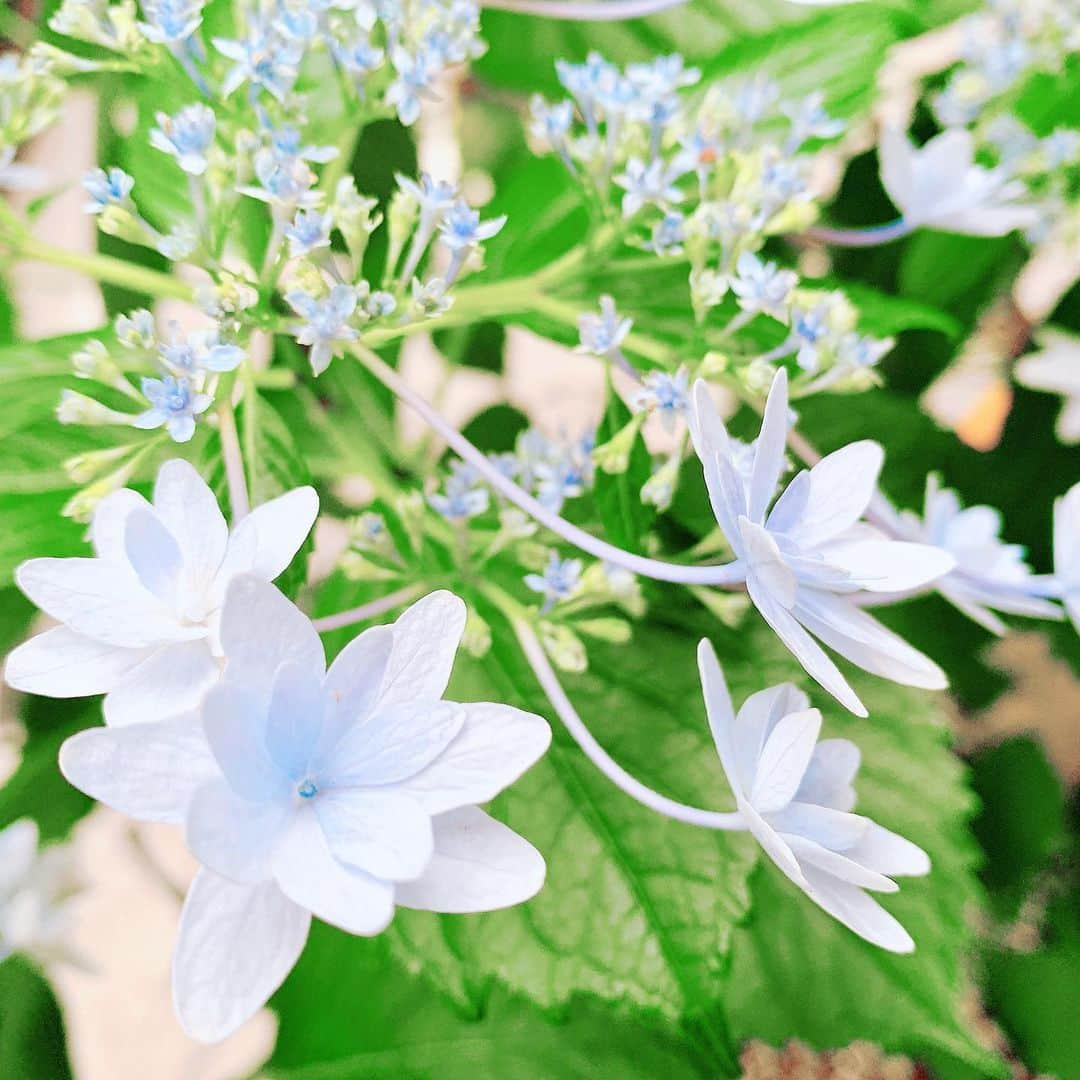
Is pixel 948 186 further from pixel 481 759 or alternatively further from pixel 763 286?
pixel 481 759

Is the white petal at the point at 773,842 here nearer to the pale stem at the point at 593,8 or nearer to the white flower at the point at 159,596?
the white flower at the point at 159,596

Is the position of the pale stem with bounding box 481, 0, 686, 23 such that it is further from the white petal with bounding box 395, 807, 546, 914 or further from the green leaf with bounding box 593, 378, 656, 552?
the white petal with bounding box 395, 807, 546, 914

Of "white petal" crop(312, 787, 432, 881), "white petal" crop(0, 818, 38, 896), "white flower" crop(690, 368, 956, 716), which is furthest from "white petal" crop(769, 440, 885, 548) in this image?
"white petal" crop(0, 818, 38, 896)

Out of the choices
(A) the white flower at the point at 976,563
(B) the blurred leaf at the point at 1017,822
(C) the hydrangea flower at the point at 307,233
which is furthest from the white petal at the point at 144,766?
(B) the blurred leaf at the point at 1017,822

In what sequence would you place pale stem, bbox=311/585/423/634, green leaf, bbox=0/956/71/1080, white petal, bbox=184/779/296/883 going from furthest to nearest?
green leaf, bbox=0/956/71/1080 → pale stem, bbox=311/585/423/634 → white petal, bbox=184/779/296/883

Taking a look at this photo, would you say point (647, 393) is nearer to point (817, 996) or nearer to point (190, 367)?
point (190, 367)

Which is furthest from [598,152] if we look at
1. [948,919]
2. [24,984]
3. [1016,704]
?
[1016,704]

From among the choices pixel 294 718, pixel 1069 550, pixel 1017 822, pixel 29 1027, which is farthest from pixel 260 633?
pixel 1017 822
